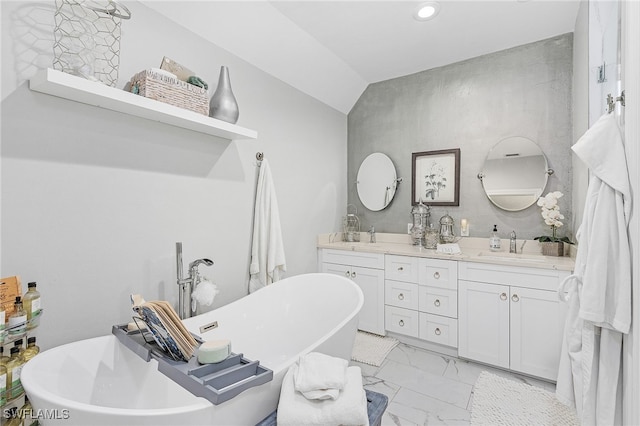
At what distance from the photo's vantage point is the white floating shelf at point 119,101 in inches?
50.8

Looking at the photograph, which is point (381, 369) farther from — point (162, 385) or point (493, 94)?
point (493, 94)

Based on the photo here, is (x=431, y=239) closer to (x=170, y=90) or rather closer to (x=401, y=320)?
(x=401, y=320)

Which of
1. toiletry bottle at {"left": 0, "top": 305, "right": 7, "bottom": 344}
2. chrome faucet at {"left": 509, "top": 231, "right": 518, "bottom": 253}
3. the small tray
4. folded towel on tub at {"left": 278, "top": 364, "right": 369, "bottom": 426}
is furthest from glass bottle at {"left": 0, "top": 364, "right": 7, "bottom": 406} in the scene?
chrome faucet at {"left": 509, "top": 231, "right": 518, "bottom": 253}

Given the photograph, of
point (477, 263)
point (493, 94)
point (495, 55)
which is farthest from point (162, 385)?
point (495, 55)

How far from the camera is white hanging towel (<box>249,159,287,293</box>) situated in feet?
7.89

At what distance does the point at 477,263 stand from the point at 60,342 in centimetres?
268

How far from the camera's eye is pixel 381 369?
7.77 ft

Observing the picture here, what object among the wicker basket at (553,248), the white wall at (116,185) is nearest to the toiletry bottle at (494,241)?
the wicker basket at (553,248)

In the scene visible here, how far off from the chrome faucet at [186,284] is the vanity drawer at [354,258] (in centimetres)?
159

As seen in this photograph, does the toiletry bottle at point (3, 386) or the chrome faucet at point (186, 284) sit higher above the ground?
the chrome faucet at point (186, 284)

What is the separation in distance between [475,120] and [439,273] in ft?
5.08

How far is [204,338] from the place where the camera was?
175cm

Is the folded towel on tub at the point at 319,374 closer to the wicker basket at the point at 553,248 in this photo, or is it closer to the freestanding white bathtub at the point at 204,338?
the freestanding white bathtub at the point at 204,338

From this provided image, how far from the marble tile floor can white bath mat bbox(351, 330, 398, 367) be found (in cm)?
5
